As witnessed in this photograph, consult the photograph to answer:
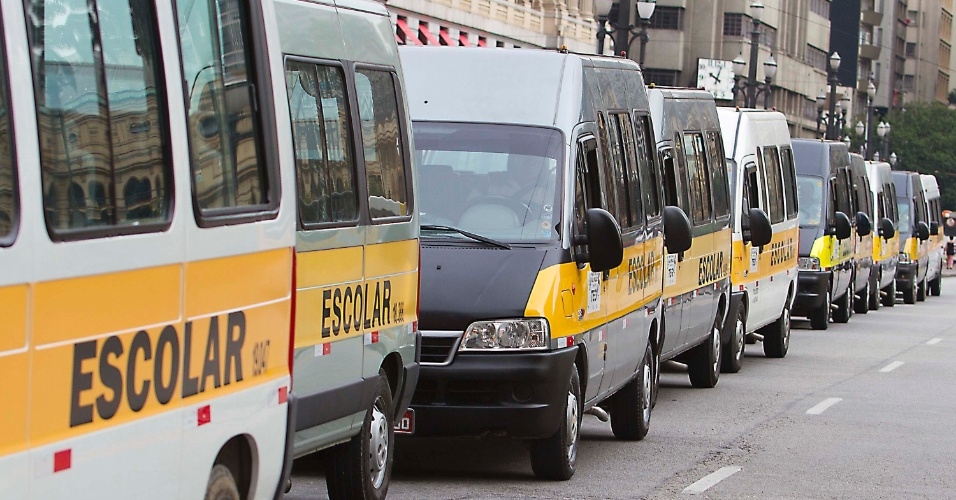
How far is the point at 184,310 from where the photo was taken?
20.8 ft

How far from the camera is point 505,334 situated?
1102 cm

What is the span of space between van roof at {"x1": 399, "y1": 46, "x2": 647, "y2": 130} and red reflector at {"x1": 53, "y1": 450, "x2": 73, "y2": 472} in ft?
22.4

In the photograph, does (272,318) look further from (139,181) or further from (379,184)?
(379,184)

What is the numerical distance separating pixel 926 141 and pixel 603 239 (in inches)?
4467

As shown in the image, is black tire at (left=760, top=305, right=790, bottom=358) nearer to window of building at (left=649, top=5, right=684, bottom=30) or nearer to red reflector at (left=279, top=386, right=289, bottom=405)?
red reflector at (left=279, top=386, right=289, bottom=405)

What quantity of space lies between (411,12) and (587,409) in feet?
131

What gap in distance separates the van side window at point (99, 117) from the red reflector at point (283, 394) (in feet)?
4.33

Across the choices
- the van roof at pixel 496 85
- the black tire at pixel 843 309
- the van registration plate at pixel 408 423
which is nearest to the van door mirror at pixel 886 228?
the black tire at pixel 843 309

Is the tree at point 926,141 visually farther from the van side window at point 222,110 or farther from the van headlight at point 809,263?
the van side window at point 222,110

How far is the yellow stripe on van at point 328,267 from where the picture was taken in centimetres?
840

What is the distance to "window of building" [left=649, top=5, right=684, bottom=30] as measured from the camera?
3912 inches

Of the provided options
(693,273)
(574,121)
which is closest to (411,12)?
(693,273)

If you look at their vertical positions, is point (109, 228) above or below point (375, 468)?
above

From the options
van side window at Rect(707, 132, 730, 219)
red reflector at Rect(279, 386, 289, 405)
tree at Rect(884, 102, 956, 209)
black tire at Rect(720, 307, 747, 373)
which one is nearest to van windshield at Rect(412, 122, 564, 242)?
red reflector at Rect(279, 386, 289, 405)
